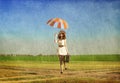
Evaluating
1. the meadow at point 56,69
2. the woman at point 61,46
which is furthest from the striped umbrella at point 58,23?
the meadow at point 56,69

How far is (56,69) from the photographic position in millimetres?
5074

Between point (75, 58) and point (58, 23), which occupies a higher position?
point (58, 23)

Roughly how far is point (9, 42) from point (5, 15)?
A: 0.94 feet

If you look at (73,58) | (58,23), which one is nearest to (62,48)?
(73,58)

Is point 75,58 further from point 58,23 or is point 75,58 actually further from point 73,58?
point 58,23

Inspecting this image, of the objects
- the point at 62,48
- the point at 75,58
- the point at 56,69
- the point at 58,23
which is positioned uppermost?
the point at 58,23

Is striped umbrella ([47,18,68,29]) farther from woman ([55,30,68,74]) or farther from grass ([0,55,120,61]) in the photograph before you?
grass ([0,55,120,61])

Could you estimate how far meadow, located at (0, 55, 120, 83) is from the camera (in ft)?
16.5

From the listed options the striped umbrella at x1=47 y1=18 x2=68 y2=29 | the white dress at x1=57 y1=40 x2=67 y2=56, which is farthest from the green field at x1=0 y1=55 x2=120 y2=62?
the striped umbrella at x1=47 y1=18 x2=68 y2=29

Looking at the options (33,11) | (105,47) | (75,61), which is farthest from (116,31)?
(33,11)

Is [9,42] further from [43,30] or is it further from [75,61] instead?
[75,61]

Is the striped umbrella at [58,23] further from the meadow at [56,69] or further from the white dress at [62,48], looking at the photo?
the meadow at [56,69]

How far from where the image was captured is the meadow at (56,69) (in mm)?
5031

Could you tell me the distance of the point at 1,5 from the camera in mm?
5047
